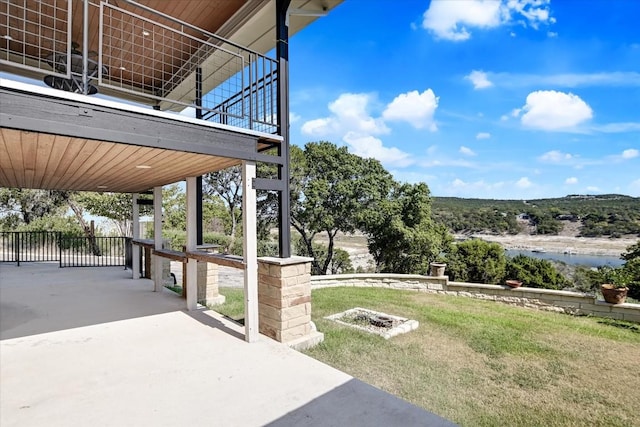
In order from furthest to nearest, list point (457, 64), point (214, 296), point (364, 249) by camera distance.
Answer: point (457, 64) < point (364, 249) < point (214, 296)

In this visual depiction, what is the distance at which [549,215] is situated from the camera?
892 inches

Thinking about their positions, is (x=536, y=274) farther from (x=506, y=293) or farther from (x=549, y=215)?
(x=549, y=215)

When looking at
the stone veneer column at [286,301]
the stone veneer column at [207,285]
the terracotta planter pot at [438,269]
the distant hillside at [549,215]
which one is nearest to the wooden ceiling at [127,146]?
the stone veneer column at [286,301]

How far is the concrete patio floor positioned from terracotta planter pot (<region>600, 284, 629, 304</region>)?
7727mm

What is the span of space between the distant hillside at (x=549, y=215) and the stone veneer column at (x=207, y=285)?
1414 cm

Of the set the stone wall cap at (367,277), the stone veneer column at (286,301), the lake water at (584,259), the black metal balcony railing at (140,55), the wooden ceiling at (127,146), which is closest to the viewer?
the wooden ceiling at (127,146)

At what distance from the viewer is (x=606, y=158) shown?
160 feet

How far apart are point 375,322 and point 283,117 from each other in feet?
13.0

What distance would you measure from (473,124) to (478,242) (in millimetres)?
32201

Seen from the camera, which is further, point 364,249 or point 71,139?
point 364,249

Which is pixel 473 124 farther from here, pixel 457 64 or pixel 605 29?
pixel 605 29

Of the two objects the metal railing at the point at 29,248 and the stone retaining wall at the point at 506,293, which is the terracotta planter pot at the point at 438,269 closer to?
the stone retaining wall at the point at 506,293

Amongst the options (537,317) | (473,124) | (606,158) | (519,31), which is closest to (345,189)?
(537,317)

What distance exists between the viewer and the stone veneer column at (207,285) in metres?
6.55
